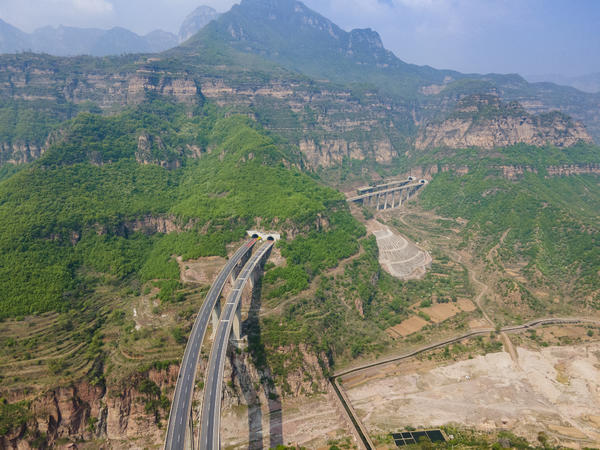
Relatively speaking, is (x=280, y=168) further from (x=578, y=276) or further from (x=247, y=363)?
(x=578, y=276)

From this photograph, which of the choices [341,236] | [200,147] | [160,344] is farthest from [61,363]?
[200,147]

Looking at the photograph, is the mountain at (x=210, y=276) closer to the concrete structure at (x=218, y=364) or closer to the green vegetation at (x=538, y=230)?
the green vegetation at (x=538, y=230)

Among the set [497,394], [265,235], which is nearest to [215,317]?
[265,235]

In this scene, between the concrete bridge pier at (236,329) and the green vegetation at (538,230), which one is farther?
the green vegetation at (538,230)

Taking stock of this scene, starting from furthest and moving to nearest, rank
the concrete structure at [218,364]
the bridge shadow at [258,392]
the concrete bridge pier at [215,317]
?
the concrete bridge pier at [215,317], the bridge shadow at [258,392], the concrete structure at [218,364]

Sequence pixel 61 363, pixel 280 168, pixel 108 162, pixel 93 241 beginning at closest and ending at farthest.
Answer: pixel 61 363
pixel 93 241
pixel 108 162
pixel 280 168

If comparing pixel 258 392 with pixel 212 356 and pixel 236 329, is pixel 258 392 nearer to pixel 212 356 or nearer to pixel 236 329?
pixel 236 329

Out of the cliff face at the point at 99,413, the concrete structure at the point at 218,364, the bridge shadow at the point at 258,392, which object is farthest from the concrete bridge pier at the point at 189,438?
the cliff face at the point at 99,413
